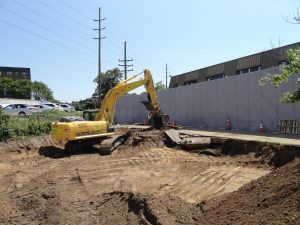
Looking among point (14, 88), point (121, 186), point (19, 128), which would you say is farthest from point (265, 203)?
point (14, 88)

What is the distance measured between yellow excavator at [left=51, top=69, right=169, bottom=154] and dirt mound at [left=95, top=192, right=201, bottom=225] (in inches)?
296

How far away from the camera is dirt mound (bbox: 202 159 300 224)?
214 inches

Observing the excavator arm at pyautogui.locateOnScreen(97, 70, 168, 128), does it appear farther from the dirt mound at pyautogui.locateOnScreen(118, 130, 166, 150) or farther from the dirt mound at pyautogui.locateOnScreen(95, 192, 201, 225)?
the dirt mound at pyautogui.locateOnScreen(95, 192, 201, 225)

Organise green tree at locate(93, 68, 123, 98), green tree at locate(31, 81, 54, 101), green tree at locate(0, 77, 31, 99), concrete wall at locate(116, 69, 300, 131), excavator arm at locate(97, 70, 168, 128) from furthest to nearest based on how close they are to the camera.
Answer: green tree at locate(31, 81, 54, 101)
green tree at locate(0, 77, 31, 99)
green tree at locate(93, 68, 123, 98)
excavator arm at locate(97, 70, 168, 128)
concrete wall at locate(116, 69, 300, 131)

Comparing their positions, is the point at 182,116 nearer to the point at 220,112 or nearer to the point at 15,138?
the point at 220,112

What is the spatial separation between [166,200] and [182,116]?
1887 cm

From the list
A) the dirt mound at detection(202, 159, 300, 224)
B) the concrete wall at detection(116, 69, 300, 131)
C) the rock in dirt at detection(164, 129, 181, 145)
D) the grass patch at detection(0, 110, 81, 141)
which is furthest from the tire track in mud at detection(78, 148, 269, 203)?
the grass patch at detection(0, 110, 81, 141)

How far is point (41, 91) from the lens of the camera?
98750 millimetres

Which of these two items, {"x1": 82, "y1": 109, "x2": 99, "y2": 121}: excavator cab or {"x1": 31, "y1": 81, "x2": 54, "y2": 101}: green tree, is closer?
{"x1": 82, "y1": 109, "x2": 99, "y2": 121}: excavator cab

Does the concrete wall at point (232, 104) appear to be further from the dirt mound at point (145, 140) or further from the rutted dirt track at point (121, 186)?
the rutted dirt track at point (121, 186)

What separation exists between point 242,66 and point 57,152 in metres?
19.2

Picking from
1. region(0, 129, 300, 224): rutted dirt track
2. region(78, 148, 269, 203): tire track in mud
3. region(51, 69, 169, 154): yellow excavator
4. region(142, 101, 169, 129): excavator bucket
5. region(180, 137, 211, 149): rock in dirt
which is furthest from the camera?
region(142, 101, 169, 129): excavator bucket

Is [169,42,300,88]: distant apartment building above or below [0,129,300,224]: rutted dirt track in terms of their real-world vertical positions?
above

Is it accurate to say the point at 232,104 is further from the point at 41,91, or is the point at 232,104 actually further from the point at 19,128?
the point at 41,91
